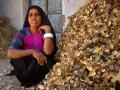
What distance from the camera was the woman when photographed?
531 cm

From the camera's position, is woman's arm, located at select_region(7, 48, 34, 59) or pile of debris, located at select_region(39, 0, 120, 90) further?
woman's arm, located at select_region(7, 48, 34, 59)

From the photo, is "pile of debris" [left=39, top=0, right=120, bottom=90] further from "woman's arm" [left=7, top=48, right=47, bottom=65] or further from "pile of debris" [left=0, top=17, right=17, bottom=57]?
"pile of debris" [left=0, top=17, right=17, bottom=57]

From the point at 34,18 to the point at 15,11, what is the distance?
3.45m

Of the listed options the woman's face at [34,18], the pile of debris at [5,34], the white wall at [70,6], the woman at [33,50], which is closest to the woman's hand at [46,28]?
the woman at [33,50]

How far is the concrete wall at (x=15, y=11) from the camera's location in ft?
28.9

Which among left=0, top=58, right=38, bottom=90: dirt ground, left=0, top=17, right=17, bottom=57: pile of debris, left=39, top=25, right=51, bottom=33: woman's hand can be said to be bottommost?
left=0, top=58, right=38, bottom=90: dirt ground

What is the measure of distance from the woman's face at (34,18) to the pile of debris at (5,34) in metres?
2.57

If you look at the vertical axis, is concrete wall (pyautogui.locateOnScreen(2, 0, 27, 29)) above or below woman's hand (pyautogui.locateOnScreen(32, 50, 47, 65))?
above

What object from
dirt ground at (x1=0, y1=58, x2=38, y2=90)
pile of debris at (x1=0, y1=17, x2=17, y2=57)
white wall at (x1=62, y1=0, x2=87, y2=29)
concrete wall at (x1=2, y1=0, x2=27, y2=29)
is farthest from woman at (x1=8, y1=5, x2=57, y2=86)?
concrete wall at (x1=2, y1=0, x2=27, y2=29)

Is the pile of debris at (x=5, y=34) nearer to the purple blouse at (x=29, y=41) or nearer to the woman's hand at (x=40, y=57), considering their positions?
the purple blouse at (x=29, y=41)

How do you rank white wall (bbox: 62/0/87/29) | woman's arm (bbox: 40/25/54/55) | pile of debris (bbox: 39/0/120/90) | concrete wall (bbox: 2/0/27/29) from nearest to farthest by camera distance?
pile of debris (bbox: 39/0/120/90) → woman's arm (bbox: 40/25/54/55) → white wall (bbox: 62/0/87/29) → concrete wall (bbox: 2/0/27/29)

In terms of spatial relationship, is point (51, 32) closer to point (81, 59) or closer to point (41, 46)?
point (41, 46)

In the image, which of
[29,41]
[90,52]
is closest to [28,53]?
[29,41]

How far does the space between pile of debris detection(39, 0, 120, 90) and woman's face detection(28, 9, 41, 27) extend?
50 centimetres
